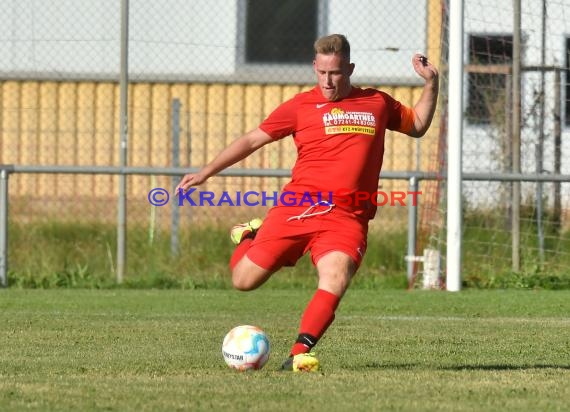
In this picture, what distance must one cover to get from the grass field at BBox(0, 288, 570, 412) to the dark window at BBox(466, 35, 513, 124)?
2.57 metres

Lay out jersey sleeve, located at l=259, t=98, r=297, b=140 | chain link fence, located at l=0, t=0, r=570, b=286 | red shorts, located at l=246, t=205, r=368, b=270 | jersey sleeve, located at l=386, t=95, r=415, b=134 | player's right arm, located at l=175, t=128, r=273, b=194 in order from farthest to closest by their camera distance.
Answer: chain link fence, located at l=0, t=0, r=570, b=286 < jersey sleeve, located at l=386, t=95, r=415, b=134 < jersey sleeve, located at l=259, t=98, r=297, b=140 < player's right arm, located at l=175, t=128, r=273, b=194 < red shorts, located at l=246, t=205, r=368, b=270

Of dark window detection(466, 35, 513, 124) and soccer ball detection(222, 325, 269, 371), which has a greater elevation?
dark window detection(466, 35, 513, 124)

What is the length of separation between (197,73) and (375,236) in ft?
12.3

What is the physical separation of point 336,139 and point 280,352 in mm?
1444

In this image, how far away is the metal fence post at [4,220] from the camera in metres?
13.8

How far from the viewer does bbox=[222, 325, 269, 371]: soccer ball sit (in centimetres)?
741

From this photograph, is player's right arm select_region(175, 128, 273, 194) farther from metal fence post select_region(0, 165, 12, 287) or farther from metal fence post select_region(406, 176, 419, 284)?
metal fence post select_region(0, 165, 12, 287)

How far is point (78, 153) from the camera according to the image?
17578mm

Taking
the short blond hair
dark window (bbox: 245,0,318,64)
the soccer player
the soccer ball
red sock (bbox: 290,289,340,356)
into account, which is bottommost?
the soccer ball

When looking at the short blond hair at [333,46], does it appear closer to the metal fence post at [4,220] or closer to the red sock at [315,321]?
the red sock at [315,321]

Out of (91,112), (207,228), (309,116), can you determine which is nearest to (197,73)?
(91,112)

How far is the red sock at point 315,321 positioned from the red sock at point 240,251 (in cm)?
67

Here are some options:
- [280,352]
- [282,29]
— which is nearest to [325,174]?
[280,352]

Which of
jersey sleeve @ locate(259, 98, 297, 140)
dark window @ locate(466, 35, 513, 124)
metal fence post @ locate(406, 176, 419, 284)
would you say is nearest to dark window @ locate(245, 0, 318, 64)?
dark window @ locate(466, 35, 513, 124)
